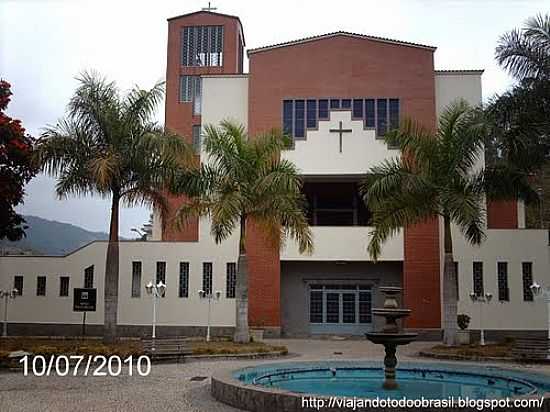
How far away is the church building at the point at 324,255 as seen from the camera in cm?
2812

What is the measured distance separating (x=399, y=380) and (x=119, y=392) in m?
5.85

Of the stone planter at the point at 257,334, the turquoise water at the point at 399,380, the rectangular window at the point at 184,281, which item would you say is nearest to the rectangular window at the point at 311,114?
the rectangular window at the point at 184,281

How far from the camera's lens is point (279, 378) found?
14.7 m

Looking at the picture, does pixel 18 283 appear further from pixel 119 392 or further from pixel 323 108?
pixel 119 392

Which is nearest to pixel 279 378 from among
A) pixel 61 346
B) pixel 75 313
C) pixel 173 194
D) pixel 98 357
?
pixel 98 357

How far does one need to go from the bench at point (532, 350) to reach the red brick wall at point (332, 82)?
911cm

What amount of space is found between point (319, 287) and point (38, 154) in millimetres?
14175

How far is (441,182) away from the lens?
22.0m

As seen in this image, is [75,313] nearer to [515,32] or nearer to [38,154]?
[38,154]

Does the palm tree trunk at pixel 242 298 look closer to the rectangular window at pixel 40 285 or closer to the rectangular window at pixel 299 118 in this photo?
the rectangular window at pixel 299 118

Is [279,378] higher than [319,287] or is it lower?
lower

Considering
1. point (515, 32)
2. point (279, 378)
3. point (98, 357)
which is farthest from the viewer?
point (515, 32)

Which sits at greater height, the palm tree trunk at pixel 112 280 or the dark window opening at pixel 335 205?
the dark window opening at pixel 335 205
